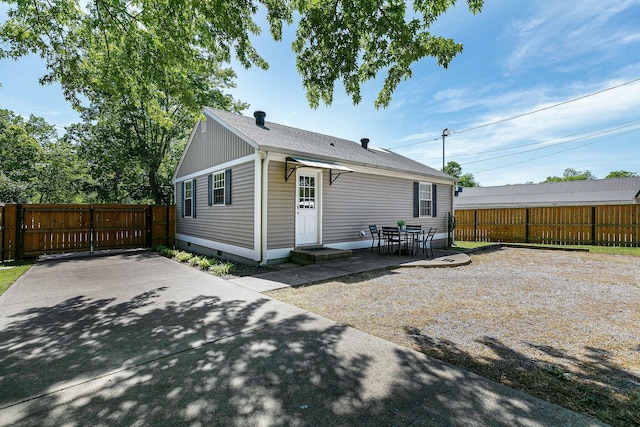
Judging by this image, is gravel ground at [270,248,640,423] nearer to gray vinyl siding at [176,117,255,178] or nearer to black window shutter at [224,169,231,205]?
black window shutter at [224,169,231,205]

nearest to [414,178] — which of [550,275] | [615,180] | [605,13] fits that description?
[550,275]

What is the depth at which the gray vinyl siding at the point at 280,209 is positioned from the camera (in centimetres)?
753

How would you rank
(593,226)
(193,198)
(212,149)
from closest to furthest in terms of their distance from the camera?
(212,149) → (193,198) → (593,226)

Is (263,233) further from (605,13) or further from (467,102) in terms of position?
(467,102)

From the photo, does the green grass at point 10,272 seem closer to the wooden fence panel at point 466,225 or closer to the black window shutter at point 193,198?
the black window shutter at point 193,198

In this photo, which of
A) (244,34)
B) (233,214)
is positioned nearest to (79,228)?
(233,214)

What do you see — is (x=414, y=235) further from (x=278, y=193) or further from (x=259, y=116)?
(x=259, y=116)

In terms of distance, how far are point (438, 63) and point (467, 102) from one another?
53.6 feet

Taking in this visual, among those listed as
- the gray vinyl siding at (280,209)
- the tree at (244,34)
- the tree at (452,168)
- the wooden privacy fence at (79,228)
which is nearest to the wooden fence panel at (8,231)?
the wooden privacy fence at (79,228)

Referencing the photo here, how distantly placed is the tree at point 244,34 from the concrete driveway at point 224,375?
4481 mm

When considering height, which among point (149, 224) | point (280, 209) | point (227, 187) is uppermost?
point (227, 187)

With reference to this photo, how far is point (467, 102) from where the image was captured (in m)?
18.2

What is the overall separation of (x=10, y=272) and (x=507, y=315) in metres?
11.0

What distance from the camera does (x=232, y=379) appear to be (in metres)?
2.33
